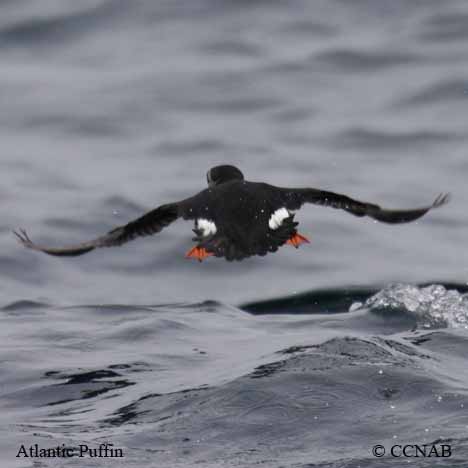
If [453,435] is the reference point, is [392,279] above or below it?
above

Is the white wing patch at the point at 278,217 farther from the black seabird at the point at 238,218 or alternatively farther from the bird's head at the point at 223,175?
the bird's head at the point at 223,175

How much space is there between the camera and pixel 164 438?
6.89 meters

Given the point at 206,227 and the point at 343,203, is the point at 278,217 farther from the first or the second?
the point at 343,203

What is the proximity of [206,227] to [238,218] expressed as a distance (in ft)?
0.59

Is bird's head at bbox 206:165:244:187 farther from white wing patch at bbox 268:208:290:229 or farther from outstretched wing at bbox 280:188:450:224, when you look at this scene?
white wing patch at bbox 268:208:290:229

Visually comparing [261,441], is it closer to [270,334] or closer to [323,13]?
[270,334]

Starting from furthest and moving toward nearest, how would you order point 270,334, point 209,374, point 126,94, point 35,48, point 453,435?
point 35,48, point 126,94, point 270,334, point 209,374, point 453,435

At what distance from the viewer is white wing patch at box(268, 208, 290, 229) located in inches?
277

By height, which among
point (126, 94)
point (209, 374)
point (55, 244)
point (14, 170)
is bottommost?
point (209, 374)

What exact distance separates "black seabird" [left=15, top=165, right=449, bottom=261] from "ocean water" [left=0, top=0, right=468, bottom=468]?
3.15 ft

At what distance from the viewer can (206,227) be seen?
7.03m

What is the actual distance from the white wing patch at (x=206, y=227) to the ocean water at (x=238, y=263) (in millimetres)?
1000

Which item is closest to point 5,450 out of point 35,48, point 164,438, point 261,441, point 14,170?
point 164,438

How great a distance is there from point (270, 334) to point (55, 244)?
364 cm
